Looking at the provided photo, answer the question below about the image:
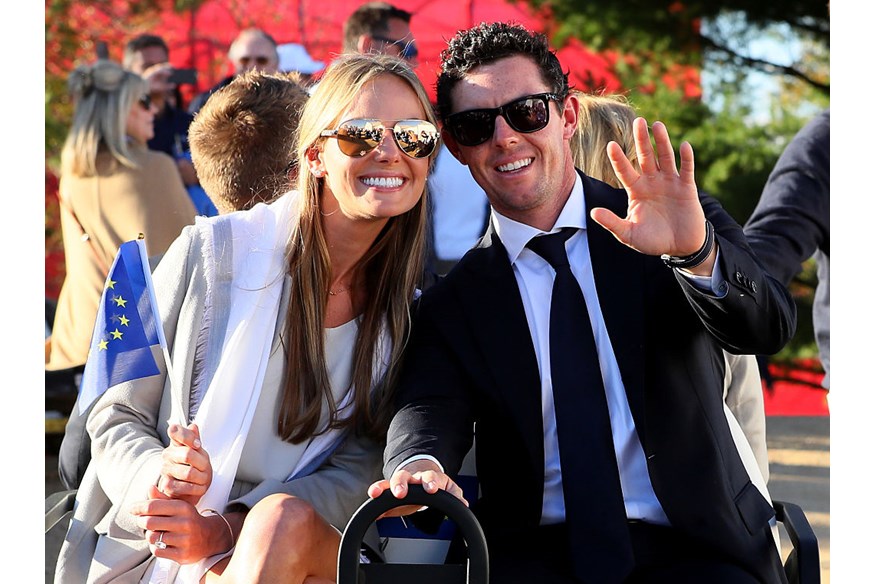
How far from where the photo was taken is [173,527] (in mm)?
2717

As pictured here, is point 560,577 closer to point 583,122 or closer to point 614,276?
point 614,276

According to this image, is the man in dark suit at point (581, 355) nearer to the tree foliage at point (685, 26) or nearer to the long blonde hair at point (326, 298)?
the long blonde hair at point (326, 298)

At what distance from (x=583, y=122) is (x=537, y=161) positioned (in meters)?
0.87

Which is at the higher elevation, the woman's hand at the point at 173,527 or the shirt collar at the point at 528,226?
the shirt collar at the point at 528,226

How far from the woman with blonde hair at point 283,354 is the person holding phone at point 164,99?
11.3 feet

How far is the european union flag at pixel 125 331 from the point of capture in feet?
9.50

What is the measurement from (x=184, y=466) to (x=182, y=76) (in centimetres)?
542

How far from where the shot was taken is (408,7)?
353 inches

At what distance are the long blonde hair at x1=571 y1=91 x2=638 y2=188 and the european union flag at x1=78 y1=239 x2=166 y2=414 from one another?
1.52m

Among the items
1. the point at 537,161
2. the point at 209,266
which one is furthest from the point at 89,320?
the point at 537,161

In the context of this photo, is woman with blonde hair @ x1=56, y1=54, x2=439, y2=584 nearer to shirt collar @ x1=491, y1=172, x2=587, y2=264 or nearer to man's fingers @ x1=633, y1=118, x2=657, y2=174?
shirt collar @ x1=491, y1=172, x2=587, y2=264

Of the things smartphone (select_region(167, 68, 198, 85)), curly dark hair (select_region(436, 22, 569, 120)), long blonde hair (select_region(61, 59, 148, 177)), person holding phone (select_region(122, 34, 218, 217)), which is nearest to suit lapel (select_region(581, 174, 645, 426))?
curly dark hair (select_region(436, 22, 569, 120))

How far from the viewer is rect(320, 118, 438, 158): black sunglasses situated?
117 inches

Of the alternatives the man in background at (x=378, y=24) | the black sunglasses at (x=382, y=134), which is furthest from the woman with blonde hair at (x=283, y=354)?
the man in background at (x=378, y=24)
